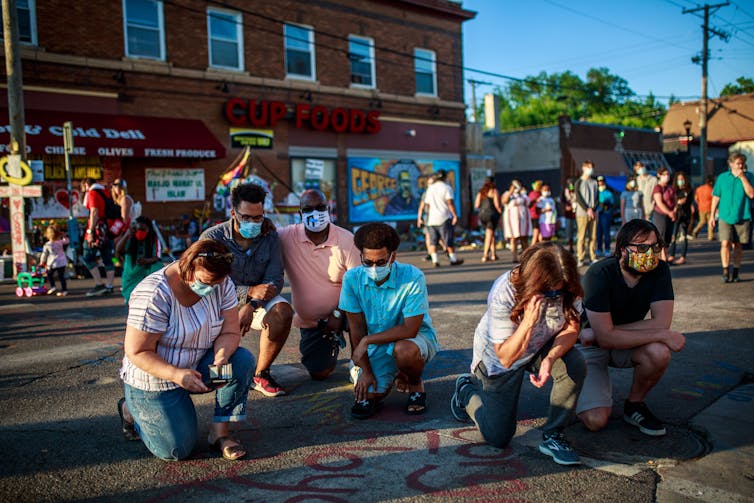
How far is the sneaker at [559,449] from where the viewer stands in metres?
3.37

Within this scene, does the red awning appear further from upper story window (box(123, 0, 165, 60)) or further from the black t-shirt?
the black t-shirt

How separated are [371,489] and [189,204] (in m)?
15.7

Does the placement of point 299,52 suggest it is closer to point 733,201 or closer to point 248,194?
point 733,201

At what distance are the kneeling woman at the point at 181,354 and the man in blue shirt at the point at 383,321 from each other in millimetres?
893

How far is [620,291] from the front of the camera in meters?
3.98

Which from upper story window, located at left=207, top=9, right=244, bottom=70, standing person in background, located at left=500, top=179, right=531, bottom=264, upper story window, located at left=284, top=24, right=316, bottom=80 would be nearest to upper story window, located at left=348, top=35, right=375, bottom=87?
upper story window, located at left=284, top=24, right=316, bottom=80

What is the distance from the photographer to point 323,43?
20.8 metres

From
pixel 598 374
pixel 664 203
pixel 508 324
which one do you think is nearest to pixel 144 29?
pixel 664 203

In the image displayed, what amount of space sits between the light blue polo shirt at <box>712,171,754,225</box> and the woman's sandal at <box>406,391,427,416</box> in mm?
6479

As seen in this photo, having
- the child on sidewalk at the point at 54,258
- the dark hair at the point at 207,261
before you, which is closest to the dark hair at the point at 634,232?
the dark hair at the point at 207,261

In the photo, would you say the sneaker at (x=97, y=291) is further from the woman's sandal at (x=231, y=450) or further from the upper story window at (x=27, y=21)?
the upper story window at (x=27, y=21)

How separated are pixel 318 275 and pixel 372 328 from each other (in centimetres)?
90

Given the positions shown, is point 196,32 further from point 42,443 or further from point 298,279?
point 42,443

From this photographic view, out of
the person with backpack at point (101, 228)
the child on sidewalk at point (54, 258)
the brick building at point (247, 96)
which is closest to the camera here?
the person with backpack at point (101, 228)
